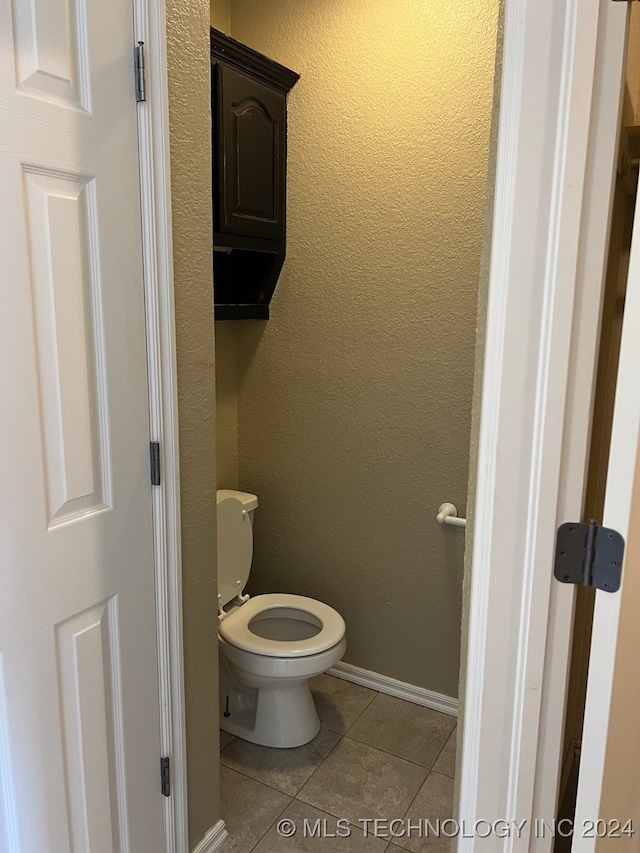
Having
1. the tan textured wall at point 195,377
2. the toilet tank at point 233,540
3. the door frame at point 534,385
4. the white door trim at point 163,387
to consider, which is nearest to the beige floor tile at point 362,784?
the tan textured wall at point 195,377

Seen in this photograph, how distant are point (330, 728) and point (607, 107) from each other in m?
2.10

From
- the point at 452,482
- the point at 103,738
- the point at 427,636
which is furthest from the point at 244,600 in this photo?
the point at 103,738

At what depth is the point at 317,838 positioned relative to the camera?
71.2 inches

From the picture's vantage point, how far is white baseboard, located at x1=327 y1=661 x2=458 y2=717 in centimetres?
241

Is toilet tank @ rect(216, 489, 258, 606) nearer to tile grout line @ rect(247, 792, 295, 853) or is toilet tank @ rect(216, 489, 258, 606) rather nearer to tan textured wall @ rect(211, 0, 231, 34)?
tile grout line @ rect(247, 792, 295, 853)

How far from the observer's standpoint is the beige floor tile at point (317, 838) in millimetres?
1771

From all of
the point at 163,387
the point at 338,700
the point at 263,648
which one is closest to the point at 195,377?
the point at 163,387

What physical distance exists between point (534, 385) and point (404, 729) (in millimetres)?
1803

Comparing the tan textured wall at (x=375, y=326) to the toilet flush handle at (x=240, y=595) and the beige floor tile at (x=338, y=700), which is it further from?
the toilet flush handle at (x=240, y=595)

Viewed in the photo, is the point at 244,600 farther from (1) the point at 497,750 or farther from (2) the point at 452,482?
(1) the point at 497,750

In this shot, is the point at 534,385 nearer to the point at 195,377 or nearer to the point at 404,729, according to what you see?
the point at 195,377

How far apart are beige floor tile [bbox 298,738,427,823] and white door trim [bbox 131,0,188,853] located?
19.4 inches

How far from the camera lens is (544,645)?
3.12 ft

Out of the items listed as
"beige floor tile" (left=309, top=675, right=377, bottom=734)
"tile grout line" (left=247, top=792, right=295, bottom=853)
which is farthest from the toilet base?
"tile grout line" (left=247, top=792, right=295, bottom=853)
